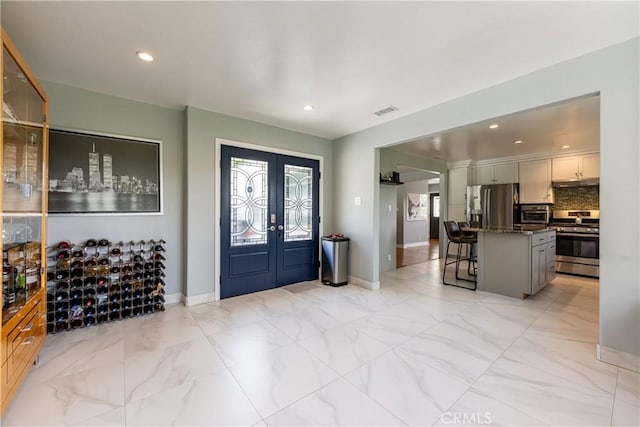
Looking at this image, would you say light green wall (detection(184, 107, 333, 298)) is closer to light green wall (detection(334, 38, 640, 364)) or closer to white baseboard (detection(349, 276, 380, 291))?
white baseboard (detection(349, 276, 380, 291))

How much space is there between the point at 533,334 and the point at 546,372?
2.46 ft

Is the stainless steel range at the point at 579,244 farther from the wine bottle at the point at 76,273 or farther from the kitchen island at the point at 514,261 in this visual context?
the wine bottle at the point at 76,273

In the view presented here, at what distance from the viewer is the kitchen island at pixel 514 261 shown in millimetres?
3682

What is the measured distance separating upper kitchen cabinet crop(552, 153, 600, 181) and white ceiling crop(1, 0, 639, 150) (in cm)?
423

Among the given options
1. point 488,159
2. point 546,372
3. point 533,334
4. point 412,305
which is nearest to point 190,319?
point 412,305

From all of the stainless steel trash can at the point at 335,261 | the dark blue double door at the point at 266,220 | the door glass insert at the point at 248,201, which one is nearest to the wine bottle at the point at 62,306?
the dark blue double door at the point at 266,220

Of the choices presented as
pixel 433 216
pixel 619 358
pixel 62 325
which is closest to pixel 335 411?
pixel 619 358

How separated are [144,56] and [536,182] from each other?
721cm

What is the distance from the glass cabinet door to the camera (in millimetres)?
1765

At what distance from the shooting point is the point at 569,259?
511 centimetres

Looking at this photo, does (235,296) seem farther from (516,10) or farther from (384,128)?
(516,10)

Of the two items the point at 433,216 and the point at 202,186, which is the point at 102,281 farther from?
the point at 433,216

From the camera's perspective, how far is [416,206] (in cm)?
998

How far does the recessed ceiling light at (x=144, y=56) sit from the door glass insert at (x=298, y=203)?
7.42ft
